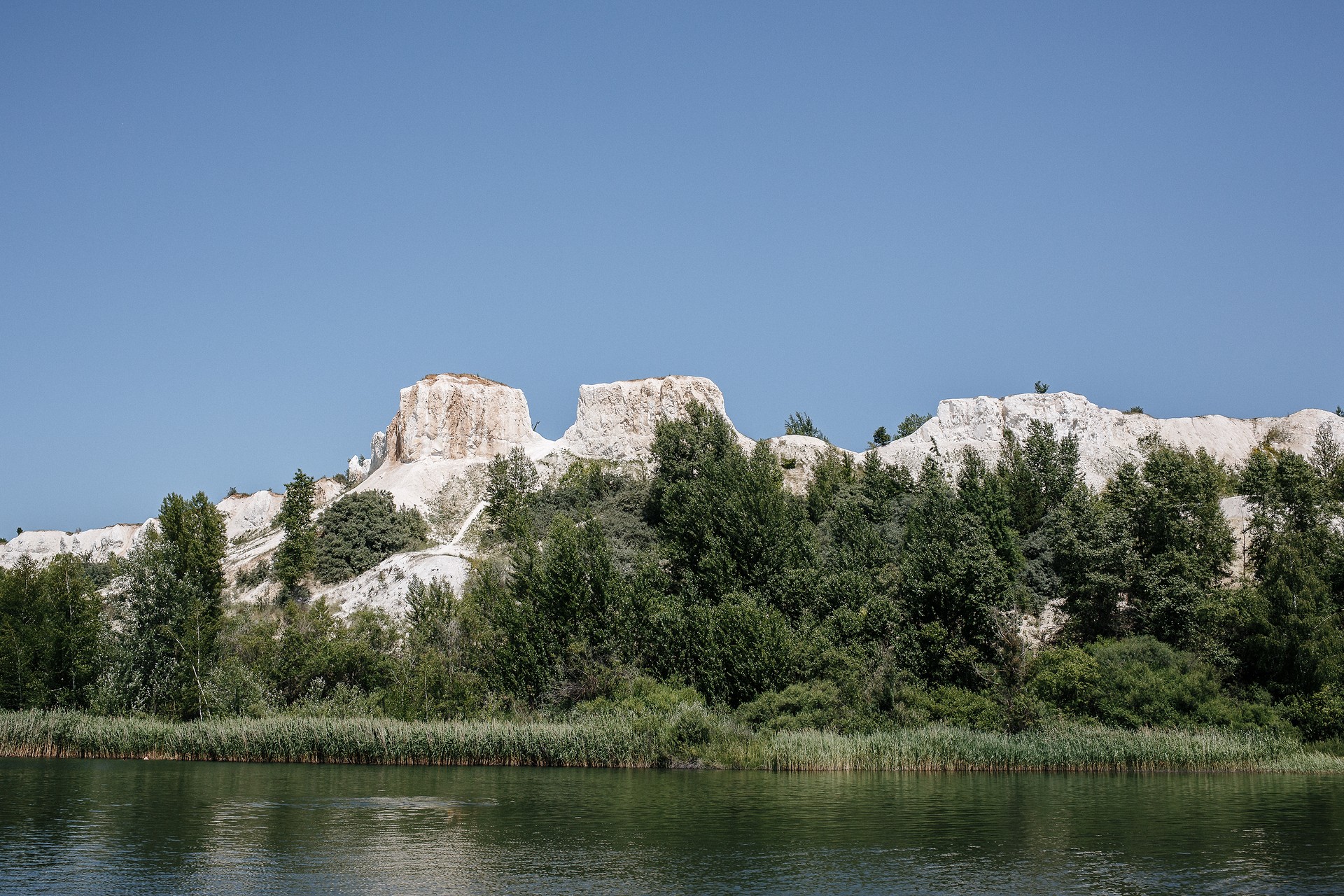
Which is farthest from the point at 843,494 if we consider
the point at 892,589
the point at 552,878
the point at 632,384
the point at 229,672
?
the point at 552,878

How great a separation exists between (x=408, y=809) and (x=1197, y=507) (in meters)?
42.6

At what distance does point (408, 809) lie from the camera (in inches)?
1069

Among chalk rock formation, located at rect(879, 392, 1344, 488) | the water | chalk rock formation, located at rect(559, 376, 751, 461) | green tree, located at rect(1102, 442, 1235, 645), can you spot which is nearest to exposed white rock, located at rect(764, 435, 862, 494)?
chalk rock formation, located at rect(559, 376, 751, 461)

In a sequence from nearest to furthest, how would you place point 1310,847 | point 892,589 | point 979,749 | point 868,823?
point 1310,847, point 868,823, point 979,749, point 892,589

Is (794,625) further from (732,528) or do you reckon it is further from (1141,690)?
(1141,690)

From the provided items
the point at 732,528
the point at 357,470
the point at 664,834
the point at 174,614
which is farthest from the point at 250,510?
the point at 664,834

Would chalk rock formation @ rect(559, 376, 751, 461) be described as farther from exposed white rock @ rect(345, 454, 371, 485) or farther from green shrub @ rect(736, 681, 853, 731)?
green shrub @ rect(736, 681, 853, 731)

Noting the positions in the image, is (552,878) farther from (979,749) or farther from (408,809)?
(979,749)

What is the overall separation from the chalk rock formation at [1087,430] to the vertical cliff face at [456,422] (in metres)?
34.3

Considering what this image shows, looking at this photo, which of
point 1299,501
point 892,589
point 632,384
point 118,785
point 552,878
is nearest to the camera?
point 552,878

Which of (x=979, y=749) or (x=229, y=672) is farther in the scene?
(x=229, y=672)

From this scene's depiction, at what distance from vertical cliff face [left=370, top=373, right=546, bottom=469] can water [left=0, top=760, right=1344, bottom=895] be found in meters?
63.2

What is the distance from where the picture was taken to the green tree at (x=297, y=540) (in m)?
70.4

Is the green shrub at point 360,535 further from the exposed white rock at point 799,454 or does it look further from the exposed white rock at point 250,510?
the exposed white rock at point 250,510
